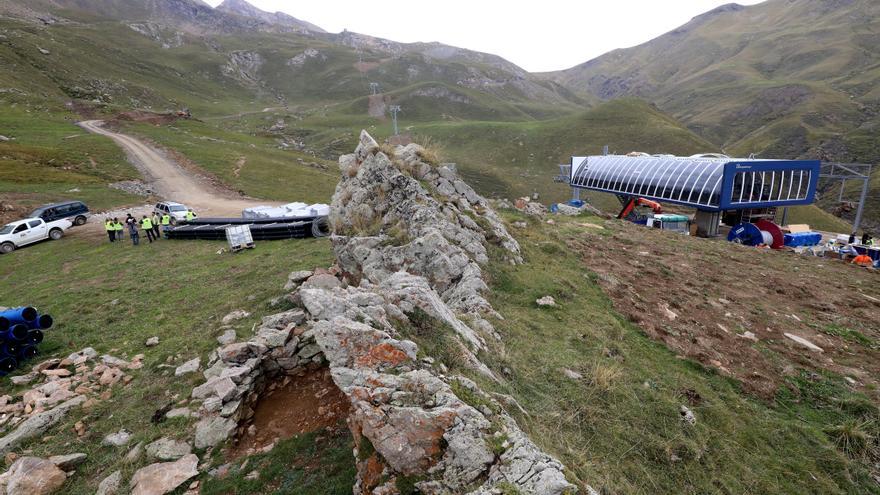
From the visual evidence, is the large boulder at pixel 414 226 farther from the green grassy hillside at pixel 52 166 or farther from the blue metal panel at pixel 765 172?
the green grassy hillside at pixel 52 166

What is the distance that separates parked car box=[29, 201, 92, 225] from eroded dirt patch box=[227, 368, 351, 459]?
105 feet

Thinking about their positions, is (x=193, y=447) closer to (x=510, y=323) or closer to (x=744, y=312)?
(x=510, y=323)

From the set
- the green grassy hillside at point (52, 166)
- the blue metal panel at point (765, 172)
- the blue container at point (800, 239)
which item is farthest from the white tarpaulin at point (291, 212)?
the blue container at point (800, 239)

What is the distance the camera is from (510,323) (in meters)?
11.0

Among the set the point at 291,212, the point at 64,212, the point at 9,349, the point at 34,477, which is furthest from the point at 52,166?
the point at 34,477

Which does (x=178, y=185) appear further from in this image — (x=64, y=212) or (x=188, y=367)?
(x=188, y=367)

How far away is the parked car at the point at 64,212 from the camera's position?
27.6 m

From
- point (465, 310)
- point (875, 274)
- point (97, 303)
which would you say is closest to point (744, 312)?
point (465, 310)

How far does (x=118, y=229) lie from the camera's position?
26.4 m

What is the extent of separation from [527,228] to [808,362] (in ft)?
41.0

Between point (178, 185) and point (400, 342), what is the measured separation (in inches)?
1822

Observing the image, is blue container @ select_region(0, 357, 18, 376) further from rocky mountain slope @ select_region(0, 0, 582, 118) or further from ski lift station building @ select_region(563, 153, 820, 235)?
rocky mountain slope @ select_region(0, 0, 582, 118)

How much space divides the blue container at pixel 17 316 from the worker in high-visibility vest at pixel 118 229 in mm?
15529

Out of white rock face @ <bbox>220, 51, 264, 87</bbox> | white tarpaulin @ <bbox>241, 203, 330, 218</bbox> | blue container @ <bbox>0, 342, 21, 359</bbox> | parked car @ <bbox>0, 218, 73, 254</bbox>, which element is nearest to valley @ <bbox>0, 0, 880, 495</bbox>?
→ blue container @ <bbox>0, 342, 21, 359</bbox>
